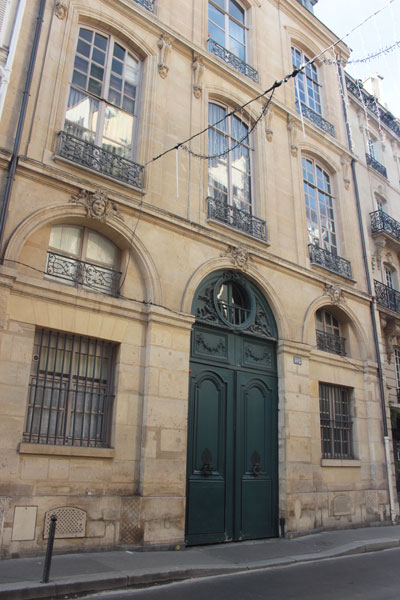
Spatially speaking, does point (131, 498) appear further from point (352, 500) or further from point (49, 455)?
point (352, 500)

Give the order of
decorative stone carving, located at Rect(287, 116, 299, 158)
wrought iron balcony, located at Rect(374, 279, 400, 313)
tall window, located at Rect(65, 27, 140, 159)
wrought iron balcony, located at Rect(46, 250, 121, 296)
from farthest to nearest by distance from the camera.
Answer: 1. wrought iron balcony, located at Rect(374, 279, 400, 313)
2. decorative stone carving, located at Rect(287, 116, 299, 158)
3. tall window, located at Rect(65, 27, 140, 159)
4. wrought iron balcony, located at Rect(46, 250, 121, 296)

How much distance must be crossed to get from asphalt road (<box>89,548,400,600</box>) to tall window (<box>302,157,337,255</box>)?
8.51 meters

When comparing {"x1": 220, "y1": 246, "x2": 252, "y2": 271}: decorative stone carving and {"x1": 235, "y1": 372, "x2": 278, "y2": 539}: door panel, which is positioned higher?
{"x1": 220, "y1": 246, "x2": 252, "y2": 271}: decorative stone carving

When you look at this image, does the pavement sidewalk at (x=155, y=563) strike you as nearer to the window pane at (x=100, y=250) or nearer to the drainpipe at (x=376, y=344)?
the drainpipe at (x=376, y=344)

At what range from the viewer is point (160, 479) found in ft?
27.7

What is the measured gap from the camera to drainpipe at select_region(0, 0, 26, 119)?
328 inches

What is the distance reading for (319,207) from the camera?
582 inches

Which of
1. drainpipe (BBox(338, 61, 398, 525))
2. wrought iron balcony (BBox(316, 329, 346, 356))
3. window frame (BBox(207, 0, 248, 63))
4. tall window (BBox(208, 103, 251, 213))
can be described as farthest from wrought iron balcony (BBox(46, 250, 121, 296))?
drainpipe (BBox(338, 61, 398, 525))

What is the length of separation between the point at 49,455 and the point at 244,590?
3.43 meters

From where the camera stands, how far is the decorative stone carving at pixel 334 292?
1325 centimetres

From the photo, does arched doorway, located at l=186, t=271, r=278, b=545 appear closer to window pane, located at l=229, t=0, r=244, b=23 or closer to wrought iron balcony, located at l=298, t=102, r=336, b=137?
wrought iron balcony, located at l=298, t=102, r=336, b=137

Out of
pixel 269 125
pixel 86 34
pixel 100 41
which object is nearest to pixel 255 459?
pixel 269 125

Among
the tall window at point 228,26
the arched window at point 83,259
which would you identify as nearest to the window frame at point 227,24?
the tall window at point 228,26

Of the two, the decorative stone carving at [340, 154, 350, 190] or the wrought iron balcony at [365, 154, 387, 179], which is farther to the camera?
the wrought iron balcony at [365, 154, 387, 179]
